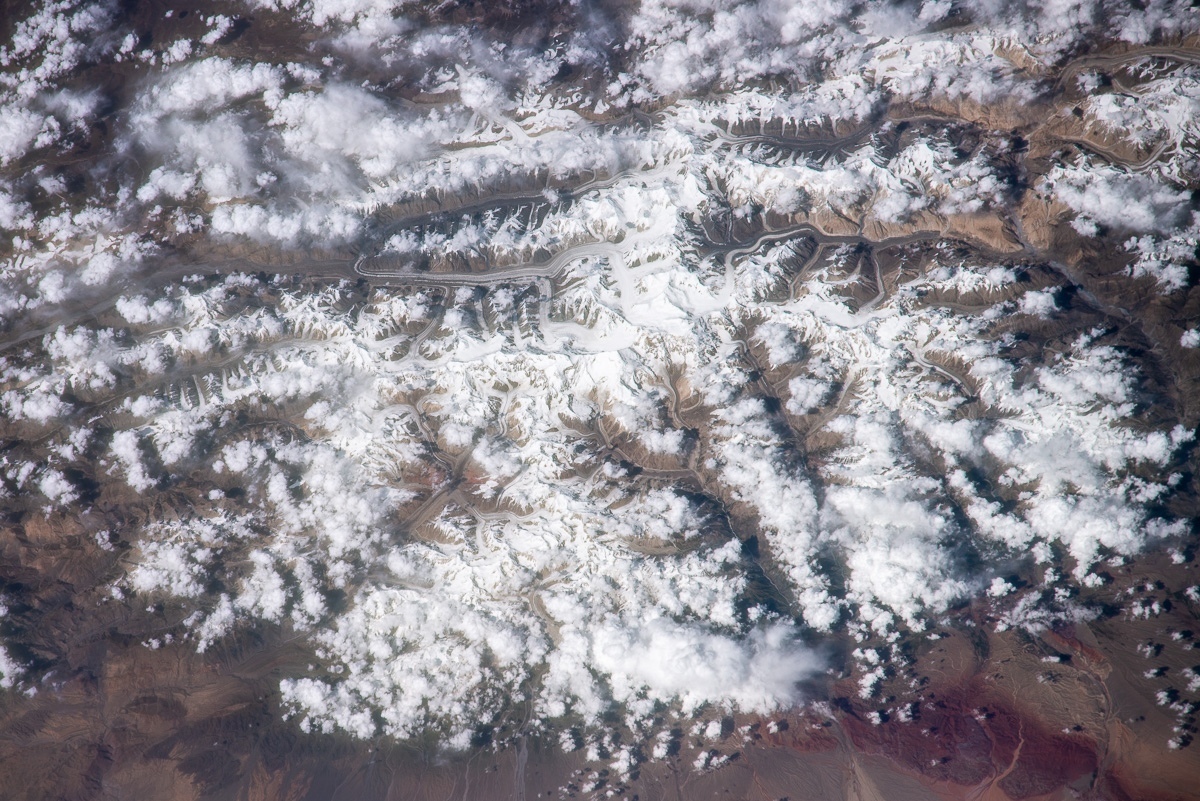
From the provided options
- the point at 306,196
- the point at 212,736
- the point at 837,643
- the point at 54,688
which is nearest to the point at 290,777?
the point at 212,736

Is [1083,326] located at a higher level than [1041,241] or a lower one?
lower

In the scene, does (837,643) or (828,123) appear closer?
(837,643)

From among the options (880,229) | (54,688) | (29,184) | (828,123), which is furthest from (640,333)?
(29,184)

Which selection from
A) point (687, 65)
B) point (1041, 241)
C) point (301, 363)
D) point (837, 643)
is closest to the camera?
point (837, 643)

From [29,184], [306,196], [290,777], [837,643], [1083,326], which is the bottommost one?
[290,777]

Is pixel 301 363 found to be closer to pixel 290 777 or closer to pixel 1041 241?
pixel 290 777

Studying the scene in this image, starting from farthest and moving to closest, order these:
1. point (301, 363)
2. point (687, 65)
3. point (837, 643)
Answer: point (687, 65) < point (301, 363) < point (837, 643)
